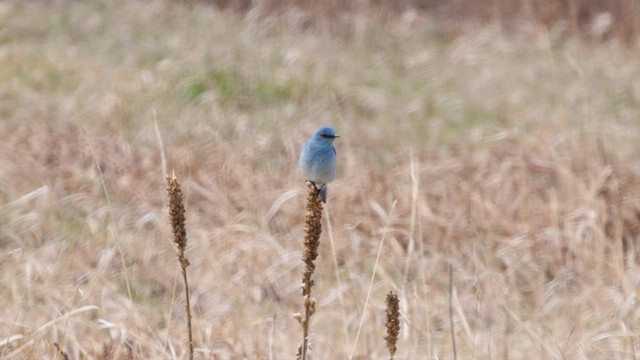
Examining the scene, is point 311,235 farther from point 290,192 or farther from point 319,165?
point 290,192

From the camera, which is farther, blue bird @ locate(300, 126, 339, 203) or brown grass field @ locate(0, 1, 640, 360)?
brown grass field @ locate(0, 1, 640, 360)

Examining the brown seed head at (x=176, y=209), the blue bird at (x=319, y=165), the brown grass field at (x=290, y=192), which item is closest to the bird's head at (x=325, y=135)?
the blue bird at (x=319, y=165)

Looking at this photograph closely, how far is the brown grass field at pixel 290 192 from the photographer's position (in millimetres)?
4016

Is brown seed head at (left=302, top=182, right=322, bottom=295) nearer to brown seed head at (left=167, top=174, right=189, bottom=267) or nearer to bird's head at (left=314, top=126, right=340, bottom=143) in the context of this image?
brown seed head at (left=167, top=174, right=189, bottom=267)

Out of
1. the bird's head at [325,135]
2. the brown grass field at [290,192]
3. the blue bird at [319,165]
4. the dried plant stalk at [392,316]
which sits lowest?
the dried plant stalk at [392,316]

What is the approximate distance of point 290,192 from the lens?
6.02 meters

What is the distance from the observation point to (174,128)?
728 cm

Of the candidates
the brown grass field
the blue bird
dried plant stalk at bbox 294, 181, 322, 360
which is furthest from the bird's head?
dried plant stalk at bbox 294, 181, 322, 360

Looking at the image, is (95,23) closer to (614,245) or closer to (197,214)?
(197,214)

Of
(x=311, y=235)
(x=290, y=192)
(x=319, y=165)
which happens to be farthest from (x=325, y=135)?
(x=290, y=192)

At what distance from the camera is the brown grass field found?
158 inches

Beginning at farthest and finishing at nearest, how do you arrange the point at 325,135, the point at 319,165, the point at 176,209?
1. the point at 325,135
2. the point at 319,165
3. the point at 176,209

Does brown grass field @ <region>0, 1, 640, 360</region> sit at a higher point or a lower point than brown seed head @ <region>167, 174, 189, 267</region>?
higher

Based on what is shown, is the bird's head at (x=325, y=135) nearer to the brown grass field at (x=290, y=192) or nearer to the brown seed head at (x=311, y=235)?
the brown grass field at (x=290, y=192)
